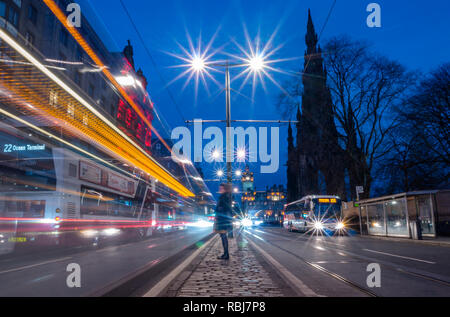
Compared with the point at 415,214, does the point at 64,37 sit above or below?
above

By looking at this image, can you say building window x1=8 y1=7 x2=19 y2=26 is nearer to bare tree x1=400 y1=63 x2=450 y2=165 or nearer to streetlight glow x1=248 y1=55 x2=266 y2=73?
streetlight glow x1=248 y1=55 x2=266 y2=73

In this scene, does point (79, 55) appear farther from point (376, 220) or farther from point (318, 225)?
point (376, 220)

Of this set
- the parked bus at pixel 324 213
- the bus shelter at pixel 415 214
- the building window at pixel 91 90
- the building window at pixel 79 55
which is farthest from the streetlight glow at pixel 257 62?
the building window at pixel 91 90

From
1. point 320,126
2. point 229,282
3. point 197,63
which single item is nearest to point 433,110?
point 320,126

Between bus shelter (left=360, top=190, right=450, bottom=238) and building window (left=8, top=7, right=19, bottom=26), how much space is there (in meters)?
26.3

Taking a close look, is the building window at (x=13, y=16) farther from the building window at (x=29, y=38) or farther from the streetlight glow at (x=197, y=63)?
the streetlight glow at (x=197, y=63)

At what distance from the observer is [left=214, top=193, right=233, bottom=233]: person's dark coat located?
30.3 feet

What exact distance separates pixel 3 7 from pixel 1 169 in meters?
17.1

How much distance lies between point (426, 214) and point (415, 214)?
0.63 metres

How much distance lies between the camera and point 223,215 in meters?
9.37
